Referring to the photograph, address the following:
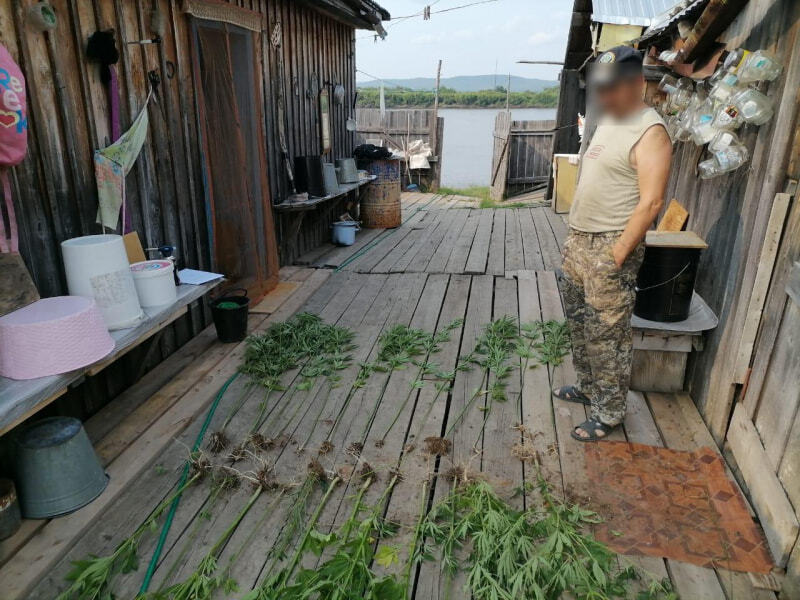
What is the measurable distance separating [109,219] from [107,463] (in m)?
1.42

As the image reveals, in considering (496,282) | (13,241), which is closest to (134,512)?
(13,241)

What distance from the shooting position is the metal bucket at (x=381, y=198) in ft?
29.1

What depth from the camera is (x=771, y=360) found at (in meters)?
2.55

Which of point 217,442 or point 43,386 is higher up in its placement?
point 43,386

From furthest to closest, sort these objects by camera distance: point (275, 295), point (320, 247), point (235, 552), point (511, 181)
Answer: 1. point (511, 181)
2. point (320, 247)
3. point (275, 295)
4. point (235, 552)

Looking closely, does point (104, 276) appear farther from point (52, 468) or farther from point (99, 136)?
point (99, 136)

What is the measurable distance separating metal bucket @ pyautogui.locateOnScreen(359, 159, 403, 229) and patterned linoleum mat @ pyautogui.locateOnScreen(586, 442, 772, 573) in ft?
21.4

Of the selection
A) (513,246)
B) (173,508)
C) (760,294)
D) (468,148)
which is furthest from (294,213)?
(468,148)

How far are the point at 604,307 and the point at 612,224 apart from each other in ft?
1.44

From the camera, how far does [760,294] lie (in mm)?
2656

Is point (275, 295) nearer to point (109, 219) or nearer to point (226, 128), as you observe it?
point (226, 128)

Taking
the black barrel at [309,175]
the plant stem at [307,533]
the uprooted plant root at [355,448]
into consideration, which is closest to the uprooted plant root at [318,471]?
the plant stem at [307,533]

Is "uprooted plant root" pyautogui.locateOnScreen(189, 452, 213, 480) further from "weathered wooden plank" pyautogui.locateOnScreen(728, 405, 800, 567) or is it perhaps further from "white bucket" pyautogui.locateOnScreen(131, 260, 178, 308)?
"weathered wooden plank" pyautogui.locateOnScreen(728, 405, 800, 567)

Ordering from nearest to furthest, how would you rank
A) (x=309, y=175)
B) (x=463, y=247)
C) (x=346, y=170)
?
(x=309, y=175)
(x=463, y=247)
(x=346, y=170)
